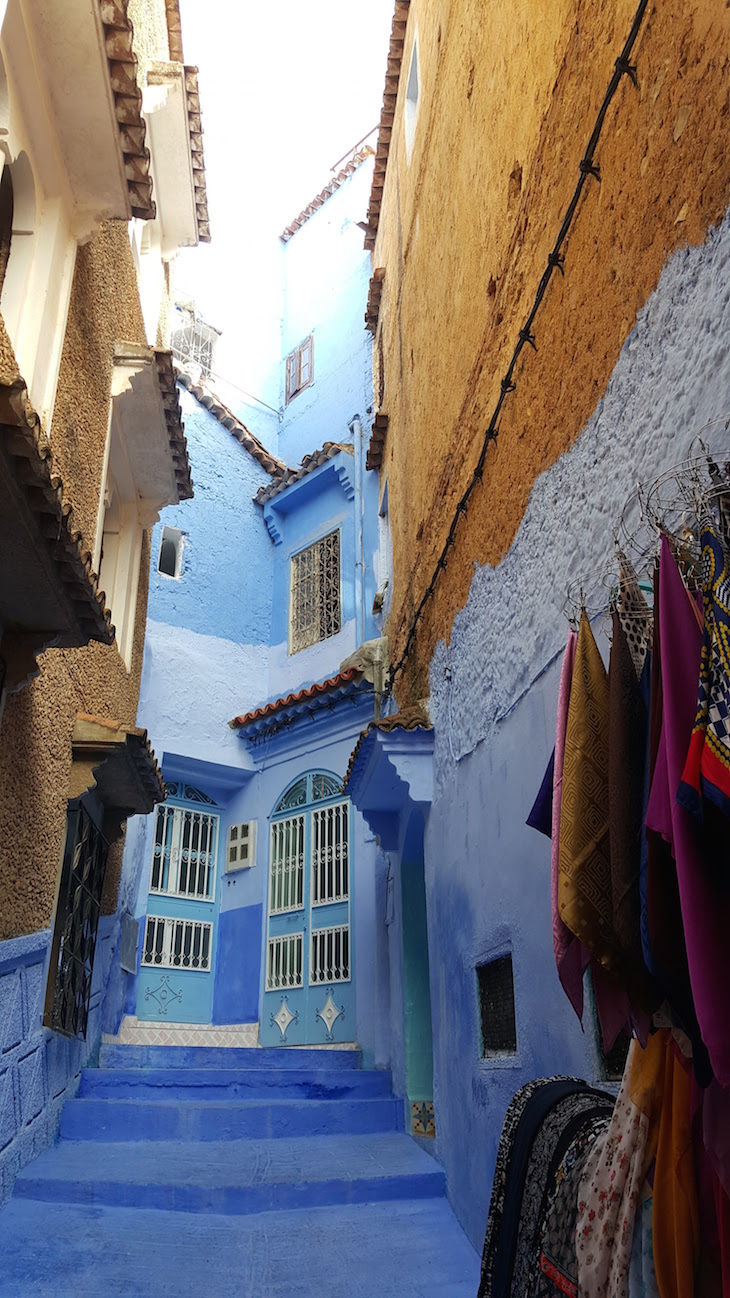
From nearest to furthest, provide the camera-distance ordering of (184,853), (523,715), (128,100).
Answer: (523,715), (128,100), (184,853)

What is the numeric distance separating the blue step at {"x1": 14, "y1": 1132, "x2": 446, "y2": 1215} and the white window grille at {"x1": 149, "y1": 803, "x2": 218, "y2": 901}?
541 centimetres

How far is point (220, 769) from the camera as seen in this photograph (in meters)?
12.6

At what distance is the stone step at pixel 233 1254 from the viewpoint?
15.3ft

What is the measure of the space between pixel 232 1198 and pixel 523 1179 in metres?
3.62

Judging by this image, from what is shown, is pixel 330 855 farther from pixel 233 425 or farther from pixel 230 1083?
pixel 233 425

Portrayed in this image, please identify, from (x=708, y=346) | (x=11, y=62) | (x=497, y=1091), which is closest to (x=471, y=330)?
(x=11, y=62)

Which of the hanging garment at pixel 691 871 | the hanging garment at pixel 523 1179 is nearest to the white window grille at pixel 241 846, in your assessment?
the hanging garment at pixel 523 1179

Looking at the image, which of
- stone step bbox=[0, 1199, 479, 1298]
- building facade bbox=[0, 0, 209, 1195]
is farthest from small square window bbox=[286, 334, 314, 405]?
stone step bbox=[0, 1199, 479, 1298]

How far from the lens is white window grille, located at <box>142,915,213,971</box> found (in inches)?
459

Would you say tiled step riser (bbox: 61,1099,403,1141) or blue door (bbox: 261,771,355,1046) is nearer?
tiled step riser (bbox: 61,1099,403,1141)

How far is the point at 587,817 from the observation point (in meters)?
2.42

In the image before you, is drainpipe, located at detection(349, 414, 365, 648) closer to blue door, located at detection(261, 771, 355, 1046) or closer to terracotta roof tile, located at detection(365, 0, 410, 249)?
blue door, located at detection(261, 771, 355, 1046)

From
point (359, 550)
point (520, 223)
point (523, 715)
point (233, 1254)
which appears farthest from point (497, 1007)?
point (359, 550)

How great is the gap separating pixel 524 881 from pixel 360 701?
6815 millimetres
